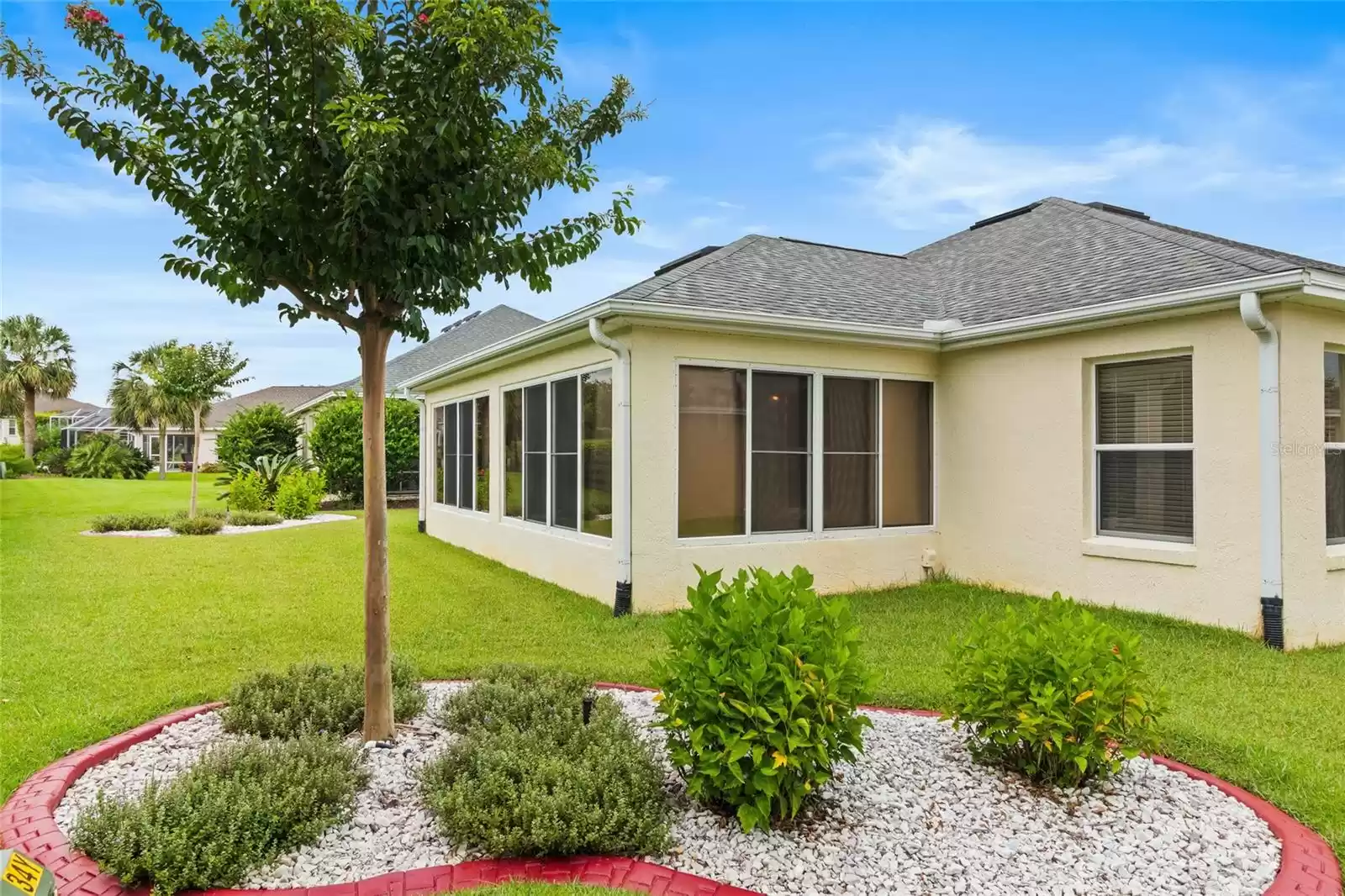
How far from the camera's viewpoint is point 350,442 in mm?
19812

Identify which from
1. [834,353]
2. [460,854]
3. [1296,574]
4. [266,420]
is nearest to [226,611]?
[460,854]

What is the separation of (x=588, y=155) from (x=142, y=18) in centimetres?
207

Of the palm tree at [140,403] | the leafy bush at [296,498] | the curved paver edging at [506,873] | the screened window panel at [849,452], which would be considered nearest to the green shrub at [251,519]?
the leafy bush at [296,498]

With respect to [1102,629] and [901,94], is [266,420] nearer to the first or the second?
[901,94]

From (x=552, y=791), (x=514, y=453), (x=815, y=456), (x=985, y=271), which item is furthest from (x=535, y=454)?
(x=552, y=791)

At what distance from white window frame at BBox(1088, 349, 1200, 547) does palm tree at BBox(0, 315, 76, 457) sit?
42076 mm

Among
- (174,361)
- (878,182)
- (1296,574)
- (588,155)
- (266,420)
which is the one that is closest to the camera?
(588,155)

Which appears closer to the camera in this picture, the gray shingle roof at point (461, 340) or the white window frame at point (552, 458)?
the white window frame at point (552, 458)

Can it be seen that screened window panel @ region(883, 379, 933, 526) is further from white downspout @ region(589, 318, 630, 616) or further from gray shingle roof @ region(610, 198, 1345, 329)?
white downspout @ region(589, 318, 630, 616)

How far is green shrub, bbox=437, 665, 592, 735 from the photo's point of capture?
12.8 feet

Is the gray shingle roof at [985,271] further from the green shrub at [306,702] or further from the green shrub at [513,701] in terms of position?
the green shrub at [306,702]

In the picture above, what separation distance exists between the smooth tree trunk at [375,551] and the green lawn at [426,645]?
1564 millimetres

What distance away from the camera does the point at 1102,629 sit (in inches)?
133

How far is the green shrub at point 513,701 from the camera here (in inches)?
154
